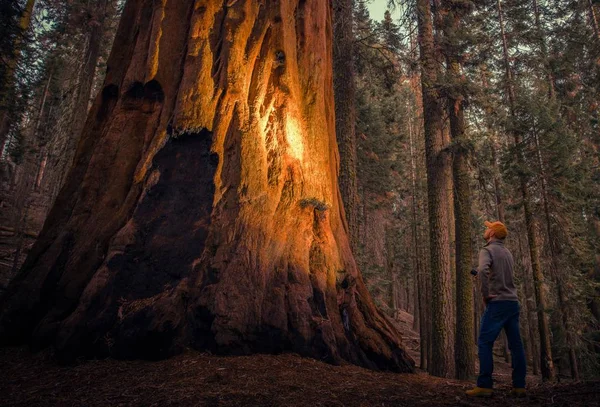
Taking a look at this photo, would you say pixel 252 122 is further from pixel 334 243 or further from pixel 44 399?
pixel 44 399

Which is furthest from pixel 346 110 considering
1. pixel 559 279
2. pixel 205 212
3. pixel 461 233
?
pixel 559 279

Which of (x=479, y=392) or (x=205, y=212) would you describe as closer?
(x=479, y=392)

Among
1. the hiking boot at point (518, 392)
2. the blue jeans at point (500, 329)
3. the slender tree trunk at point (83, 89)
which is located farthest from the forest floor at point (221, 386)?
the slender tree trunk at point (83, 89)

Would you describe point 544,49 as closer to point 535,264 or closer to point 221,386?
point 535,264

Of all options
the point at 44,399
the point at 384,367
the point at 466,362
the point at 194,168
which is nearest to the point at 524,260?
the point at 466,362

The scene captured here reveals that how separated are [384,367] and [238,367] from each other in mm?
2244

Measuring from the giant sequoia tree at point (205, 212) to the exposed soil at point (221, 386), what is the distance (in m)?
0.24

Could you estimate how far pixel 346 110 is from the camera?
937 cm

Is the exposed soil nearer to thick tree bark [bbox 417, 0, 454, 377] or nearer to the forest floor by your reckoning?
the forest floor

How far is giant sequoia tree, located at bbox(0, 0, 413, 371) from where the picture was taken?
421 cm

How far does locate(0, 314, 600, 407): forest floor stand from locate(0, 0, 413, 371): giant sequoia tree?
0.26m

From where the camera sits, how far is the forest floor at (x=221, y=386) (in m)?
2.99

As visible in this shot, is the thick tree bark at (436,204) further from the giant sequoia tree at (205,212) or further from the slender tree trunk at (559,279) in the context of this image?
the slender tree trunk at (559,279)

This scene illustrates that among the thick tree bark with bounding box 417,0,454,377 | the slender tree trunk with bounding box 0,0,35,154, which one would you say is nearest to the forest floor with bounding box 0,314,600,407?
the thick tree bark with bounding box 417,0,454,377
